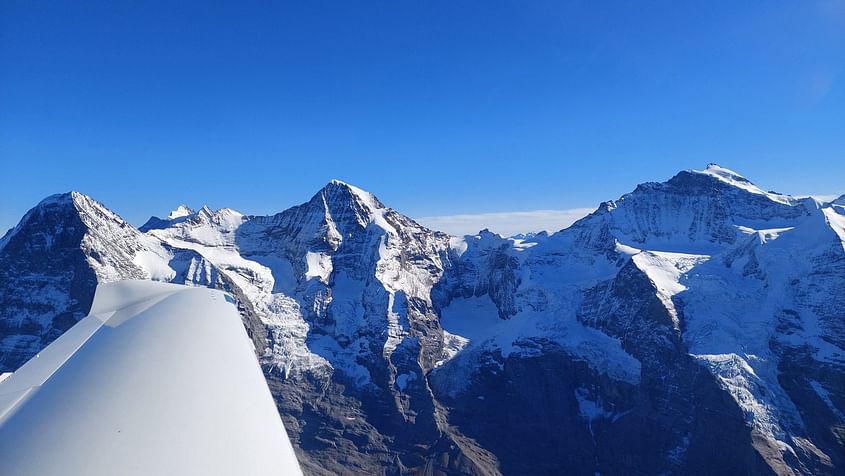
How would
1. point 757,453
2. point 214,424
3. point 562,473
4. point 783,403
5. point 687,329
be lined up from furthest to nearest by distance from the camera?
1. point 687,329
2. point 562,473
3. point 783,403
4. point 757,453
5. point 214,424

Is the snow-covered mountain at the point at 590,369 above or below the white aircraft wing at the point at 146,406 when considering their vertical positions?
below

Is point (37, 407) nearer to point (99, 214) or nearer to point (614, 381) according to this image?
point (614, 381)

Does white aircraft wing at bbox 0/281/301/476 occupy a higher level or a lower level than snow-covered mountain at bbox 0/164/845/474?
higher

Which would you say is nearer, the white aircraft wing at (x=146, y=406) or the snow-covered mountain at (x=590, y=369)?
the white aircraft wing at (x=146, y=406)

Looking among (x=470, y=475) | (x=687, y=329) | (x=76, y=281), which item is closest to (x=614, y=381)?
(x=687, y=329)

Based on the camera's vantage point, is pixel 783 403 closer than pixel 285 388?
Yes

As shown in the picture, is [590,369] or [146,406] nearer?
[146,406]

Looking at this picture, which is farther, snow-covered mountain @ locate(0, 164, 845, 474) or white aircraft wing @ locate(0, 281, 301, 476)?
snow-covered mountain @ locate(0, 164, 845, 474)

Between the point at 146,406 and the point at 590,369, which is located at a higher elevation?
the point at 146,406
